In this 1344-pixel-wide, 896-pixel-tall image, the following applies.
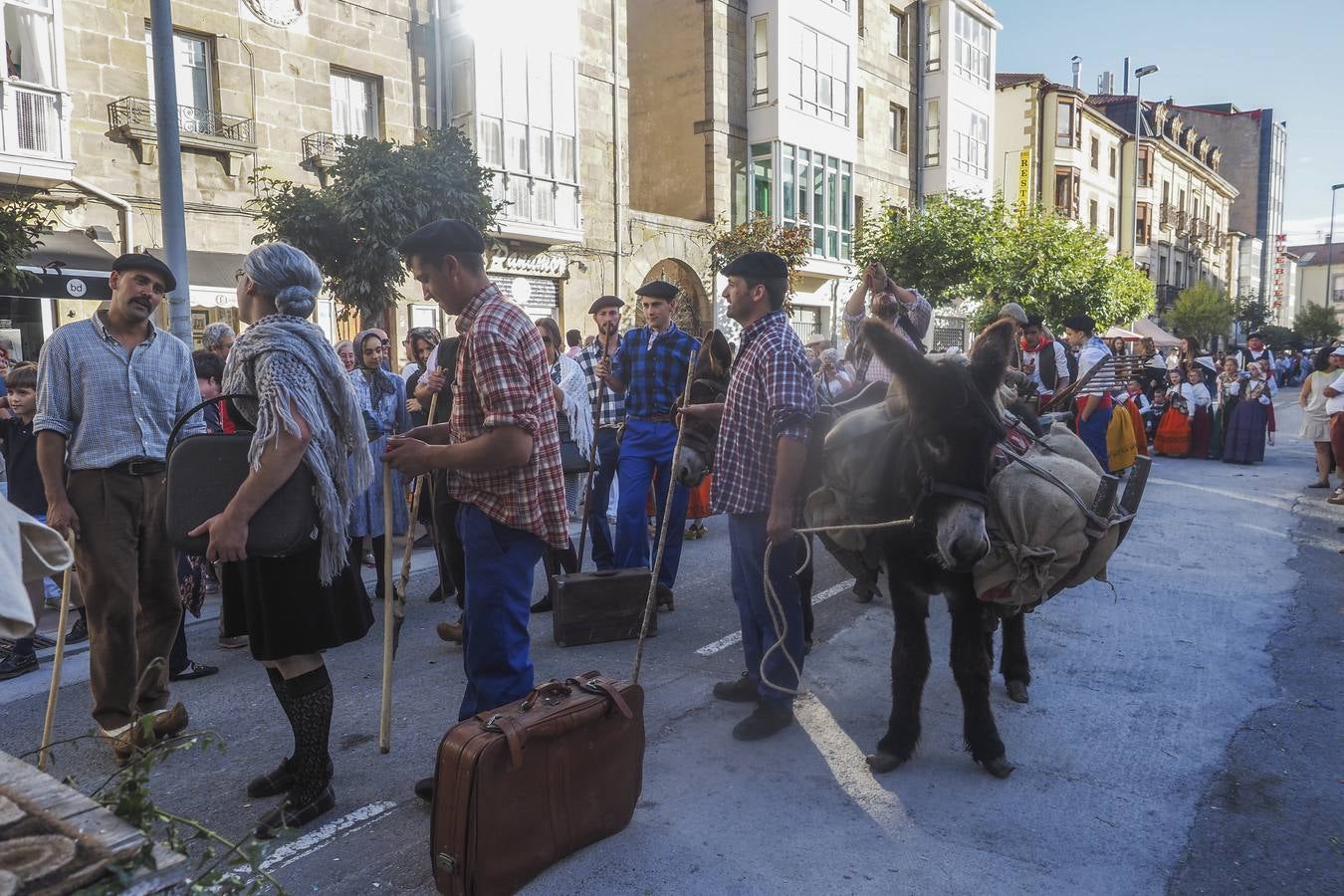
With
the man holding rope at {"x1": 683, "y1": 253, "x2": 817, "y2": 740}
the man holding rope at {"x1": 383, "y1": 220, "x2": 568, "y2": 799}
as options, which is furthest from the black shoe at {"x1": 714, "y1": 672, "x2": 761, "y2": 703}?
the man holding rope at {"x1": 383, "y1": 220, "x2": 568, "y2": 799}

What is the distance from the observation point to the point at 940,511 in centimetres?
345

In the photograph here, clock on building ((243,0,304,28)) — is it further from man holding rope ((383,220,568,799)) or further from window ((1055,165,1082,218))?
window ((1055,165,1082,218))

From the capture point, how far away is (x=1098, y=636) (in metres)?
5.62

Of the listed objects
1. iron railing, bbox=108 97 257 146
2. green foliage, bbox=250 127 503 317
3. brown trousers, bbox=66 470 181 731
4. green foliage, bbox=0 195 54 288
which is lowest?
brown trousers, bbox=66 470 181 731

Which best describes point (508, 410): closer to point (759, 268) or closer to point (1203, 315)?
point (759, 268)

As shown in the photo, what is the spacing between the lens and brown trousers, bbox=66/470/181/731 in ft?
13.1

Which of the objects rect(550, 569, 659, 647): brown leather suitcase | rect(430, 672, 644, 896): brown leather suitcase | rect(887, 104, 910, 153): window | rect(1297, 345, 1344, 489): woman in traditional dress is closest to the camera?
rect(430, 672, 644, 896): brown leather suitcase

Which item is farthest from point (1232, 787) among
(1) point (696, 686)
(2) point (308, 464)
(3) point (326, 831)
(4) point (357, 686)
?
(4) point (357, 686)

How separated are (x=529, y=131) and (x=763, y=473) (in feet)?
54.5

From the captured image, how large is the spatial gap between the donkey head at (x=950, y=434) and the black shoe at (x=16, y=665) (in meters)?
4.95

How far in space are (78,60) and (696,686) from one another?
538 inches

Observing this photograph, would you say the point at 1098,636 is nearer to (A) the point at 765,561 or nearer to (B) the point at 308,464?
(A) the point at 765,561

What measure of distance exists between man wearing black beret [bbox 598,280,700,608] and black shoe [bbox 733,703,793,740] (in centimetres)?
202

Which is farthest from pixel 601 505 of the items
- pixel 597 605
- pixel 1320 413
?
pixel 1320 413
